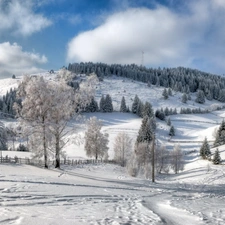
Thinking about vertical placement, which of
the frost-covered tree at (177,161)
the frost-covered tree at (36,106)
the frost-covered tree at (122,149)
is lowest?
the frost-covered tree at (177,161)

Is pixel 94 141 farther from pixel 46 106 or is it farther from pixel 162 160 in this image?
pixel 46 106

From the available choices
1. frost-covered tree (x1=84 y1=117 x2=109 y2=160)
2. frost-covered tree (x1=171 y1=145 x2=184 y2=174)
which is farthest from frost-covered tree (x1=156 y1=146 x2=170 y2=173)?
frost-covered tree (x1=84 y1=117 x2=109 y2=160)

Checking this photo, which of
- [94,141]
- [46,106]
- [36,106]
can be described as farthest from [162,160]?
[36,106]

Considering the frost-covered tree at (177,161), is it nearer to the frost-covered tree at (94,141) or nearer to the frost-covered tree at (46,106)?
the frost-covered tree at (94,141)

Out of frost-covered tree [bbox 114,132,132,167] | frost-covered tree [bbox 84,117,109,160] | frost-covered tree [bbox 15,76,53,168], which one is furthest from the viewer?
frost-covered tree [bbox 114,132,132,167]

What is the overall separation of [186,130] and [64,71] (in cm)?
13027

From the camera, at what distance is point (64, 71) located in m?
36.5

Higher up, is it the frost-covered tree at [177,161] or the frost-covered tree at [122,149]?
the frost-covered tree at [122,149]

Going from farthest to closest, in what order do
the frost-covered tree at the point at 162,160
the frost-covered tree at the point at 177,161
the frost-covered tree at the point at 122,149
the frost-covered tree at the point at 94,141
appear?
1. the frost-covered tree at the point at 177,161
2. the frost-covered tree at the point at 122,149
3. the frost-covered tree at the point at 162,160
4. the frost-covered tree at the point at 94,141

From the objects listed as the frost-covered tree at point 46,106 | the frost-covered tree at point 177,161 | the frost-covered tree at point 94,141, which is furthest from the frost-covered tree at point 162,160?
the frost-covered tree at point 46,106

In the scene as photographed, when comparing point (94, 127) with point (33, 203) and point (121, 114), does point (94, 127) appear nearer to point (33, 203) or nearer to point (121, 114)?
point (33, 203)

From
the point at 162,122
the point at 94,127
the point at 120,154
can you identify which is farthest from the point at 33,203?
the point at 162,122

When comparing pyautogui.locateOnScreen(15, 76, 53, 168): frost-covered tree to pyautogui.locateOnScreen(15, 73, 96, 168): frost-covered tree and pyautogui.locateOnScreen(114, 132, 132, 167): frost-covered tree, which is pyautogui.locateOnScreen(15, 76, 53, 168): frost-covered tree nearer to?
pyautogui.locateOnScreen(15, 73, 96, 168): frost-covered tree

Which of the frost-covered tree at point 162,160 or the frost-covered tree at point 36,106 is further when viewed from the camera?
the frost-covered tree at point 162,160
